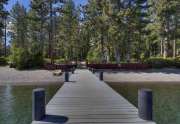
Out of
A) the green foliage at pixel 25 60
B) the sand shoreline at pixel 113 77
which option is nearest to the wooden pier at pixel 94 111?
the sand shoreline at pixel 113 77

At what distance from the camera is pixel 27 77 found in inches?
1711

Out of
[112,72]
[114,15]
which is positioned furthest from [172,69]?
[114,15]

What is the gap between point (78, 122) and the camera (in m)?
11.7

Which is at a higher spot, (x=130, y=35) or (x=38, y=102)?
(x=130, y=35)

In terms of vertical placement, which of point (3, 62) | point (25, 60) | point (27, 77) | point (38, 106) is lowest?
point (27, 77)

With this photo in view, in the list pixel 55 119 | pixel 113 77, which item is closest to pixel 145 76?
pixel 113 77

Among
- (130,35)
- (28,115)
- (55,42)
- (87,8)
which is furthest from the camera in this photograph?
(55,42)

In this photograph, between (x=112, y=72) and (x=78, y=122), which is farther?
(x=112, y=72)

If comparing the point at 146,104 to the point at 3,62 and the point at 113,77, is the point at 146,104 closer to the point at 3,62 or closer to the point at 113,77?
the point at 113,77

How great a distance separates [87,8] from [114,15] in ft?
40.4

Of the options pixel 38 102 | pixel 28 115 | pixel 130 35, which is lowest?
pixel 28 115

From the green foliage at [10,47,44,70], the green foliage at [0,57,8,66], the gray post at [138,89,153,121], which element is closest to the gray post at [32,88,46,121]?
the gray post at [138,89,153,121]

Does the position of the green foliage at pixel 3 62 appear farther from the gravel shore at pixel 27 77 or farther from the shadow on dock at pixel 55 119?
the shadow on dock at pixel 55 119

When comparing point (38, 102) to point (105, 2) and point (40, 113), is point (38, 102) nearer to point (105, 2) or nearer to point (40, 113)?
point (40, 113)
